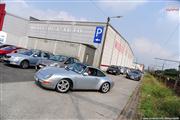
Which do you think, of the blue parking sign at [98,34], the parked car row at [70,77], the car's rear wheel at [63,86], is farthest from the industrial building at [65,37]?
the car's rear wheel at [63,86]

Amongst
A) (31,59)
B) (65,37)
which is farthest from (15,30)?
(31,59)

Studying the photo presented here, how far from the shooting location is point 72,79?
9.98 m

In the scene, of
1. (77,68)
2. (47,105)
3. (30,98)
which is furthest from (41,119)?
(77,68)

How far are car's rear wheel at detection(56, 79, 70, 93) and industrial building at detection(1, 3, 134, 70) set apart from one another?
21.5 metres

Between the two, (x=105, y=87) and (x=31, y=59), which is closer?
(x=105, y=87)

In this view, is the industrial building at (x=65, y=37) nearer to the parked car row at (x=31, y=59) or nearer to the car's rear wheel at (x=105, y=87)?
the parked car row at (x=31, y=59)

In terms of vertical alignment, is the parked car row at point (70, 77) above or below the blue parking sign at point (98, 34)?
below

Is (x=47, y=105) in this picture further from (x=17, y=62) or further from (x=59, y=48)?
(x=59, y=48)

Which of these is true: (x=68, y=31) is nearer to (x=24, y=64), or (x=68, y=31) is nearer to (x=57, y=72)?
(x=24, y=64)

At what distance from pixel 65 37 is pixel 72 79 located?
30265 mm

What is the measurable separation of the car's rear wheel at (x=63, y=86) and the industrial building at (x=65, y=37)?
2154 cm

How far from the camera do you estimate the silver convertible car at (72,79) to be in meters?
9.33

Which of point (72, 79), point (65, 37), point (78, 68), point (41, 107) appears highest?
point (65, 37)

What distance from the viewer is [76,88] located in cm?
1041
